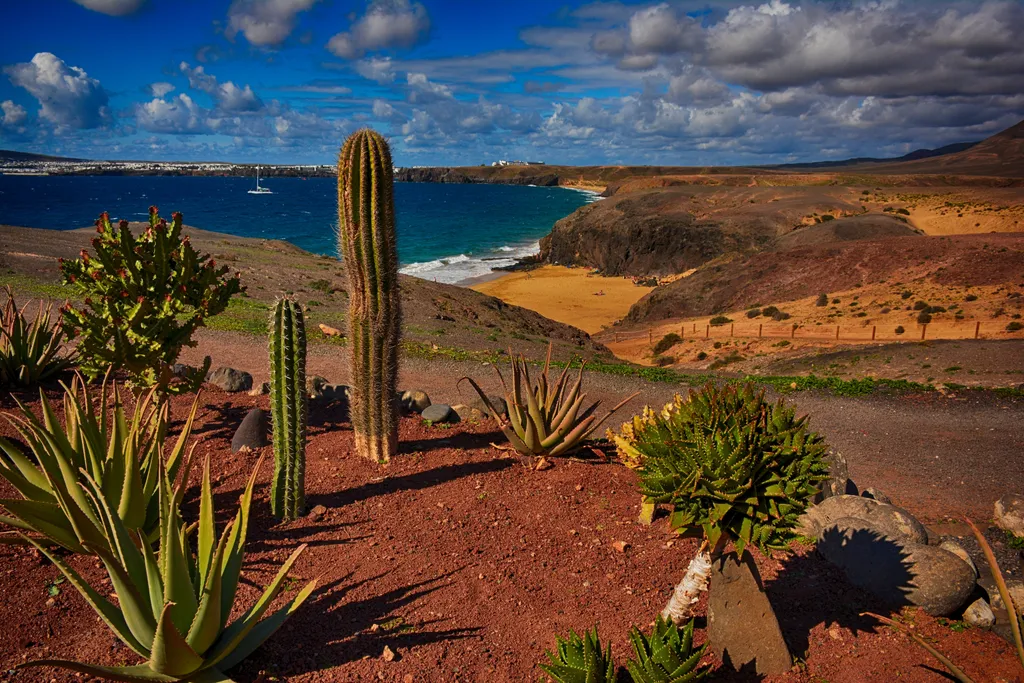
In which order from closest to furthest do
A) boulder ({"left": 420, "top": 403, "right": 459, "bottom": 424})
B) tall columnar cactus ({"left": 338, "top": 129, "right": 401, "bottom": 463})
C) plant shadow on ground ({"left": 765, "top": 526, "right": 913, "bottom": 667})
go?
plant shadow on ground ({"left": 765, "top": 526, "right": 913, "bottom": 667}) → tall columnar cactus ({"left": 338, "top": 129, "right": 401, "bottom": 463}) → boulder ({"left": 420, "top": 403, "right": 459, "bottom": 424})

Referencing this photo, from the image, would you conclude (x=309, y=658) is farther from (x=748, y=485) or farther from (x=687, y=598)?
(x=748, y=485)

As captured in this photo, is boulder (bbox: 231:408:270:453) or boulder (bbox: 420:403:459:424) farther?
boulder (bbox: 420:403:459:424)

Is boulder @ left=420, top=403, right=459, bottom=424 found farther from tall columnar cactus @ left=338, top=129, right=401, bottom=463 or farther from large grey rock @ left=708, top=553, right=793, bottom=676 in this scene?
large grey rock @ left=708, top=553, right=793, bottom=676

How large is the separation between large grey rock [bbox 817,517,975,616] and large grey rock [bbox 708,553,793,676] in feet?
4.61

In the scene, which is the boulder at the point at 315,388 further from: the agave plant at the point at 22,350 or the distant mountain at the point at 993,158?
the distant mountain at the point at 993,158

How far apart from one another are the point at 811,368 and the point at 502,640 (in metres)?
16.4

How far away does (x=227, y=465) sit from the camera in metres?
6.59

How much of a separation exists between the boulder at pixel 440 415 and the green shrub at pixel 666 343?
20.1 m

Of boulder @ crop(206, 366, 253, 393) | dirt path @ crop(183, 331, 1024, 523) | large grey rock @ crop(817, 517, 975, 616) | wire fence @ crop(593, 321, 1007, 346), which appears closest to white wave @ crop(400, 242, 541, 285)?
wire fence @ crop(593, 321, 1007, 346)

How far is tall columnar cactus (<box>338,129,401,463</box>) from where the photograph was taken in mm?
6434

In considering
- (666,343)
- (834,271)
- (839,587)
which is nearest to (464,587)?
(839,587)

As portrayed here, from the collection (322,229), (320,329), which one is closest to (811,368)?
(320,329)

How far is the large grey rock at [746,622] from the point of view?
411cm

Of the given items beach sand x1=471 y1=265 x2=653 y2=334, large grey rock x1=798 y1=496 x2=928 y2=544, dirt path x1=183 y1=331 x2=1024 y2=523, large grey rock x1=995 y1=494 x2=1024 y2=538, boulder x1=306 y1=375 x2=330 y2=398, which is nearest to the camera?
large grey rock x1=798 y1=496 x2=928 y2=544
